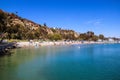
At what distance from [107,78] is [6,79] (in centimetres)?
1478

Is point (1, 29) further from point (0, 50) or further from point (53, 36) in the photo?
point (53, 36)

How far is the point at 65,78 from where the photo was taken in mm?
28734

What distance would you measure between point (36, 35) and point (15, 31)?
139 ft

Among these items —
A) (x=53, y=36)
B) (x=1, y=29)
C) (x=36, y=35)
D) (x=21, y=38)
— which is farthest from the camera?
(x=53, y=36)

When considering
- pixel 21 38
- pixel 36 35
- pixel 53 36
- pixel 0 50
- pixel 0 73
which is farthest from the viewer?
pixel 53 36

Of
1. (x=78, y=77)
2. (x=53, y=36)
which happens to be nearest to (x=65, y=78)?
(x=78, y=77)

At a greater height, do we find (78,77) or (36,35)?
(36,35)

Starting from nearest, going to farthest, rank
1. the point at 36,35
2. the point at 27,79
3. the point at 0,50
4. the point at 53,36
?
the point at 27,79, the point at 0,50, the point at 36,35, the point at 53,36

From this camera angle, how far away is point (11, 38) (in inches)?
4491

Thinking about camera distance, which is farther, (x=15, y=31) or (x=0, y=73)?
(x=15, y=31)

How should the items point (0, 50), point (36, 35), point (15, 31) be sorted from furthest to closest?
point (36, 35) < point (15, 31) < point (0, 50)

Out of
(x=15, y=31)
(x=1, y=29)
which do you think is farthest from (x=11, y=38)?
(x=1, y=29)

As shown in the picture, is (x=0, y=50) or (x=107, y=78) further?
(x=0, y=50)

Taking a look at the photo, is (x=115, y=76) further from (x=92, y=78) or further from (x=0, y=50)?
(x=0, y=50)
